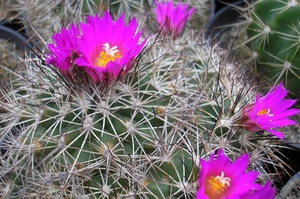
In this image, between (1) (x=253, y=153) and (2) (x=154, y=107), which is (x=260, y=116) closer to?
(1) (x=253, y=153)

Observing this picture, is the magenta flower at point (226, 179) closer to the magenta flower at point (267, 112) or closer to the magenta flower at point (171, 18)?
the magenta flower at point (267, 112)

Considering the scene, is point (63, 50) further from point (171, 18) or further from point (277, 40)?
point (277, 40)

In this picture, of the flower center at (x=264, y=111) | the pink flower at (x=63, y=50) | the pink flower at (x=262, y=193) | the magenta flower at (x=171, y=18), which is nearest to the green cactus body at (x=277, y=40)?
the magenta flower at (x=171, y=18)

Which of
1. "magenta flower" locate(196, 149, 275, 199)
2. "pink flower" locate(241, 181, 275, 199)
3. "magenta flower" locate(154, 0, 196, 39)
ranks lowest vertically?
"pink flower" locate(241, 181, 275, 199)

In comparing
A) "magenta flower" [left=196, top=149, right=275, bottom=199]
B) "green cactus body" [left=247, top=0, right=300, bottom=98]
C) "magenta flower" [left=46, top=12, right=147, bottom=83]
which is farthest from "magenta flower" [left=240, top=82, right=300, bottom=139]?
"green cactus body" [left=247, top=0, right=300, bottom=98]

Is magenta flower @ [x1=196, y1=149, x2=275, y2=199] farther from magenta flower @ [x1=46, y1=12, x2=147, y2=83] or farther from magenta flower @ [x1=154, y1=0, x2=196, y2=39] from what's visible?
magenta flower @ [x1=154, y1=0, x2=196, y2=39]
